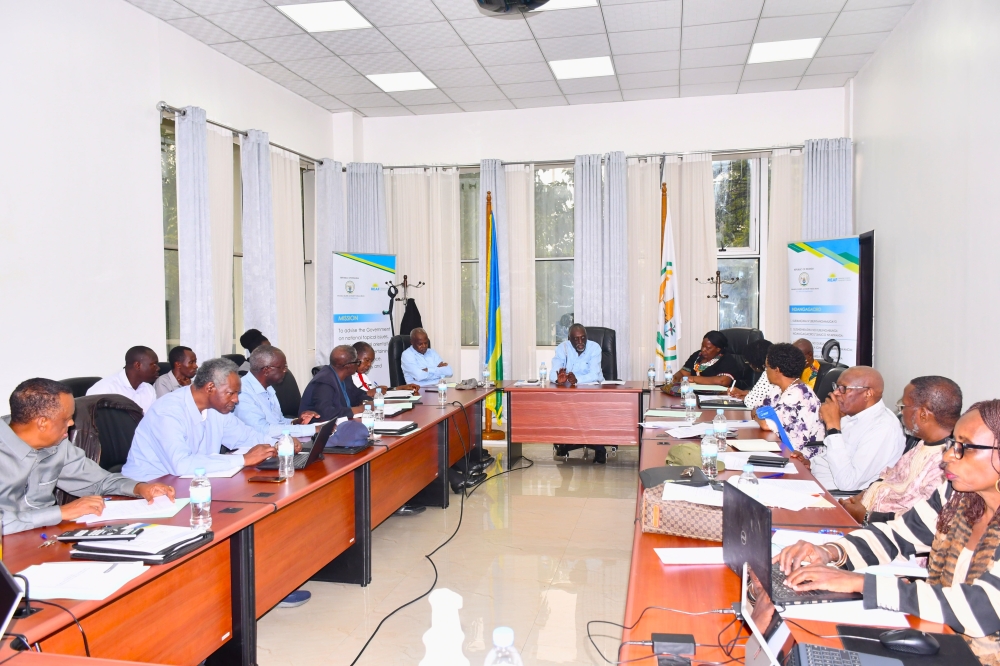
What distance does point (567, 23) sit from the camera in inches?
223

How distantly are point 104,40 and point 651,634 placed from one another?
5229 millimetres

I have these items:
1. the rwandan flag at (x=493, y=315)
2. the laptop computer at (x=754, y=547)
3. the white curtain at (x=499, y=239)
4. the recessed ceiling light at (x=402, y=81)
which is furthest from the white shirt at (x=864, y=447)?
the recessed ceiling light at (x=402, y=81)

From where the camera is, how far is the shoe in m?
3.45

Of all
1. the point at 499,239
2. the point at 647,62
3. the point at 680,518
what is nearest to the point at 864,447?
the point at 680,518

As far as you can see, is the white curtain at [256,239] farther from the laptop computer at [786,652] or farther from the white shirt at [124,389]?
the laptop computer at [786,652]

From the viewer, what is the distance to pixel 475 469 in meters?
5.81

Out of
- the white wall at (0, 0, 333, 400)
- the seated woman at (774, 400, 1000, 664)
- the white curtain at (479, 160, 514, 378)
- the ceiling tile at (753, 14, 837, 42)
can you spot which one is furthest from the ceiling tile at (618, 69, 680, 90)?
the seated woman at (774, 400, 1000, 664)

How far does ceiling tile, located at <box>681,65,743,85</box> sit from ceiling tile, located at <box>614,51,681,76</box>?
26cm

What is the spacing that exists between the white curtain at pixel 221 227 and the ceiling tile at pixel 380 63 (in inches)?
52.3

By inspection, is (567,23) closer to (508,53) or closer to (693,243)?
(508,53)

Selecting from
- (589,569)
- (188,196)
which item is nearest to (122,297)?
(188,196)

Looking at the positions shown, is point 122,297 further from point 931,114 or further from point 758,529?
point 931,114

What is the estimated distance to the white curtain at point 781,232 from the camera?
7406mm

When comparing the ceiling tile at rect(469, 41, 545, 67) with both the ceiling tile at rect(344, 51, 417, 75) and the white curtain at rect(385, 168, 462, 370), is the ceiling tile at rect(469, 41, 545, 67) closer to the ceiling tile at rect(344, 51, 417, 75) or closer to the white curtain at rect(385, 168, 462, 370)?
the ceiling tile at rect(344, 51, 417, 75)
